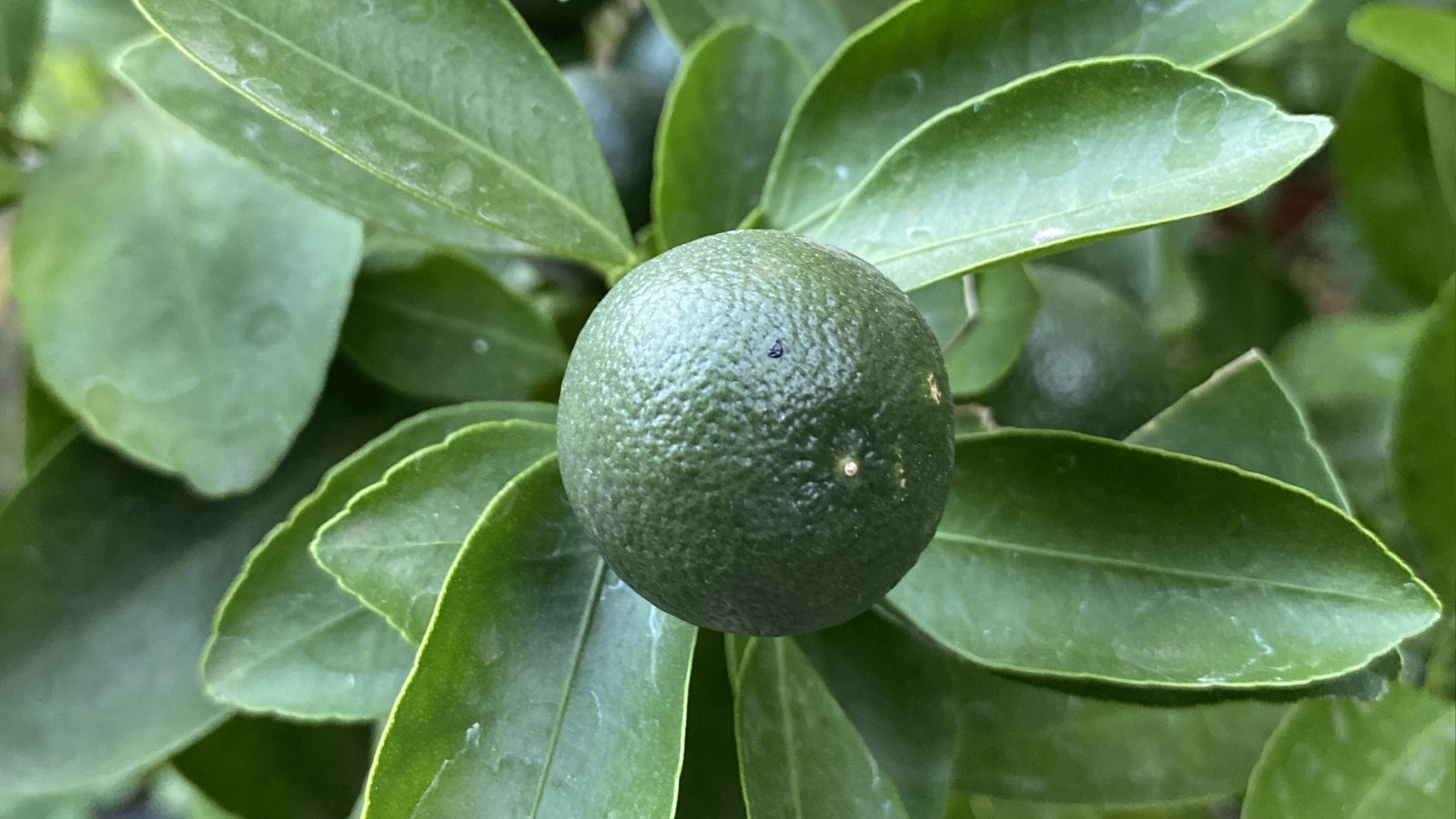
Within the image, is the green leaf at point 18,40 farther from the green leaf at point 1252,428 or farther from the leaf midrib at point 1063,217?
the green leaf at point 1252,428

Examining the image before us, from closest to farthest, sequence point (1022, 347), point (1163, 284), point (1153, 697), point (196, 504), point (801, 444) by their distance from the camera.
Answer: point (801, 444) → point (1153, 697) → point (1022, 347) → point (196, 504) → point (1163, 284)

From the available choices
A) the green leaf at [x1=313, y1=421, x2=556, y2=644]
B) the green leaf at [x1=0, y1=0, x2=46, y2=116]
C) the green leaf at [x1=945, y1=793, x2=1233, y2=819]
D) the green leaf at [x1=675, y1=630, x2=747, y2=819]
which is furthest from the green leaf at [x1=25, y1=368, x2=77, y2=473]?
the green leaf at [x1=945, y1=793, x2=1233, y2=819]

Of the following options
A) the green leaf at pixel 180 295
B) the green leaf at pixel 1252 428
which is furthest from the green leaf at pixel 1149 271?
the green leaf at pixel 180 295

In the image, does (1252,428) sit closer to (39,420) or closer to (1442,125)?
(1442,125)

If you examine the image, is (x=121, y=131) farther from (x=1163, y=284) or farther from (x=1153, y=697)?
(x=1163, y=284)

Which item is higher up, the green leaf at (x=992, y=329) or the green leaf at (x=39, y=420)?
the green leaf at (x=992, y=329)

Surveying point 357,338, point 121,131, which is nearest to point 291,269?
point 357,338
